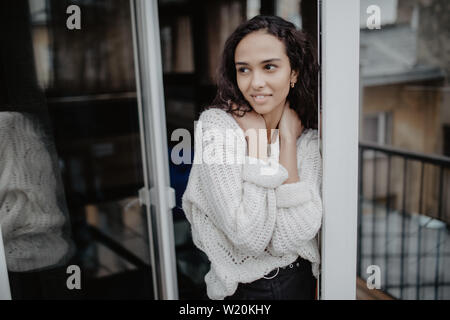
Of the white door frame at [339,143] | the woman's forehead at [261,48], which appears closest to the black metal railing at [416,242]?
the white door frame at [339,143]

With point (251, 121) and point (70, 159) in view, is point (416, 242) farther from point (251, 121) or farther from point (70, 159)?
point (70, 159)

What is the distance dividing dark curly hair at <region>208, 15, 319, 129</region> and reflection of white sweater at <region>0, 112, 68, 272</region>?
30.4 inches

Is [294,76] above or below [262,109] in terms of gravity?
above

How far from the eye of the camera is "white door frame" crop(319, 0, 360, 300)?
1.21 metres

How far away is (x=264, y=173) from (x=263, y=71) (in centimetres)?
34

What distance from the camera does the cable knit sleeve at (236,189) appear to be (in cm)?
123

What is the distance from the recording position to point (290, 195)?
1256 millimetres

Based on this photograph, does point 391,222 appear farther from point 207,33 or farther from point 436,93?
point 207,33

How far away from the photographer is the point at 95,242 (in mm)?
3041

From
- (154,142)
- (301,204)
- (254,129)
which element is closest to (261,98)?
(254,129)

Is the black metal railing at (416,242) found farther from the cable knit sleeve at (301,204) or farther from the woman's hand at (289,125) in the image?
the woman's hand at (289,125)

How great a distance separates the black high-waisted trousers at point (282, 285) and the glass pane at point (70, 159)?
0.74 m
